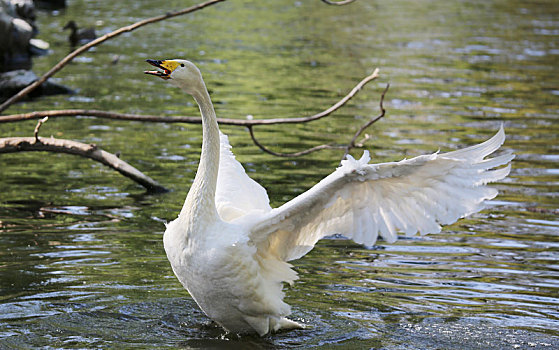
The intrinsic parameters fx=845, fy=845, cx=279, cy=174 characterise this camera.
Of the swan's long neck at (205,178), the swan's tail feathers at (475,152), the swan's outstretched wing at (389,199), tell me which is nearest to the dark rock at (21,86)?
the swan's long neck at (205,178)

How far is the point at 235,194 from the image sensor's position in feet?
25.9

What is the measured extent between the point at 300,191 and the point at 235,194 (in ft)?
12.1

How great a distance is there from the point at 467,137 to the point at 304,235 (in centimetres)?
869

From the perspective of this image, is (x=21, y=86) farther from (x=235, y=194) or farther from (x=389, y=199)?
(x=389, y=199)

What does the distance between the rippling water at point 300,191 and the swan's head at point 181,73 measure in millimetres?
2098

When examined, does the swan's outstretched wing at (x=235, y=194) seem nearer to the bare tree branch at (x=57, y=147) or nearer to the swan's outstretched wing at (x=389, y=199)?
the swan's outstretched wing at (x=389, y=199)

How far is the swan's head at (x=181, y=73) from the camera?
664 centimetres

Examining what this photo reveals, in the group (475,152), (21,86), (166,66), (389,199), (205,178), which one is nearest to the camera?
(475,152)

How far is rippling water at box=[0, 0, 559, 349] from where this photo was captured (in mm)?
7344

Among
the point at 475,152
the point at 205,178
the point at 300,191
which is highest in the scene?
the point at 475,152

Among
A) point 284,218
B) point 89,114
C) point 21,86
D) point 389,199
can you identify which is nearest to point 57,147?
point 89,114

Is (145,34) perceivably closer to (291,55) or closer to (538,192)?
(291,55)

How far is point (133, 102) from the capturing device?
17797 millimetres

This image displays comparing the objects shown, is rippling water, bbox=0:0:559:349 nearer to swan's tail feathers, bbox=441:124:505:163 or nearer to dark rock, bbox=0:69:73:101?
dark rock, bbox=0:69:73:101
